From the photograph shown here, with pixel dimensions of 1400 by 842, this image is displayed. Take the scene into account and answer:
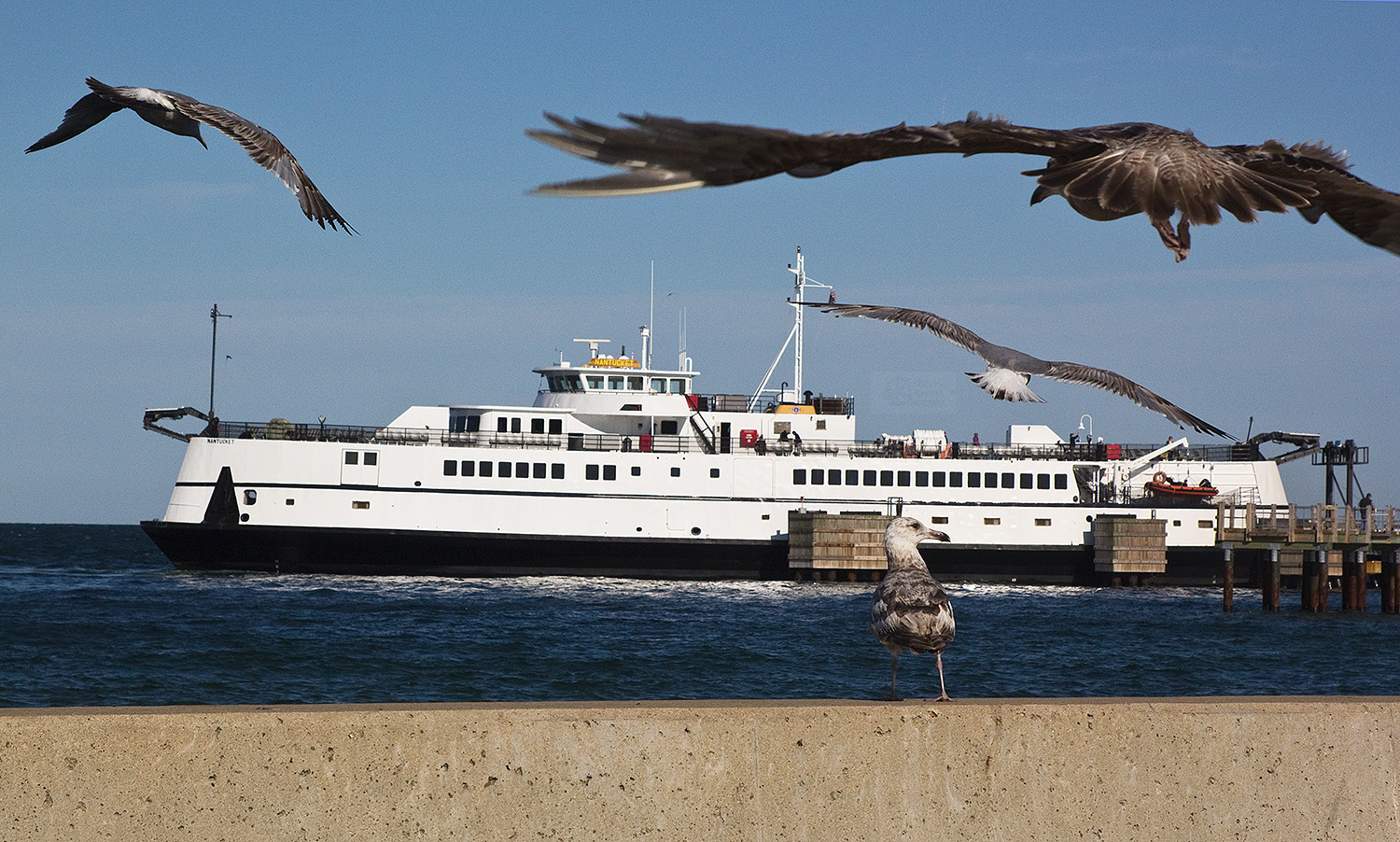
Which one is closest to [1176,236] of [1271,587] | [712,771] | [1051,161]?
[1051,161]

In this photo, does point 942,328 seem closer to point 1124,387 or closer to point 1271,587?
point 1124,387

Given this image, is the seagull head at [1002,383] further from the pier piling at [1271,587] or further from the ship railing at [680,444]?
the ship railing at [680,444]

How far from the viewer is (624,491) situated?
36.7m

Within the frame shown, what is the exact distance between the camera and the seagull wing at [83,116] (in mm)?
5996

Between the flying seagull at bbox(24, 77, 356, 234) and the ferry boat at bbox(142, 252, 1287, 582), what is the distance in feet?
97.9

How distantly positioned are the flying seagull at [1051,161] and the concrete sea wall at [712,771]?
1.87 metres

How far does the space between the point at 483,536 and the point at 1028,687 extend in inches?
803

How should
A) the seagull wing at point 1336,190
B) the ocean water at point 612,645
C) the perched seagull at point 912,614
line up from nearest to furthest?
the seagull wing at point 1336,190 < the perched seagull at point 912,614 < the ocean water at point 612,645

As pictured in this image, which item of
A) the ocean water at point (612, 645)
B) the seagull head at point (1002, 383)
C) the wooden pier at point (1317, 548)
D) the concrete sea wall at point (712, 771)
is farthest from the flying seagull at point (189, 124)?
the wooden pier at point (1317, 548)

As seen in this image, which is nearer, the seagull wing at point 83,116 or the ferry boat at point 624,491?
the seagull wing at point 83,116

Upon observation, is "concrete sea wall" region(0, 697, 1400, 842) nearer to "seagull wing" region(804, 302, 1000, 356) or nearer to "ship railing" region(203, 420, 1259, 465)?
"seagull wing" region(804, 302, 1000, 356)

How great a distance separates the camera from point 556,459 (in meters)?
36.8

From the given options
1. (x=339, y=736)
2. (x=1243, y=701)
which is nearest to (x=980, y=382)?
(x=1243, y=701)

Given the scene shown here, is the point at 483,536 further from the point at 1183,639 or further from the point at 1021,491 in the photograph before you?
the point at 1183,639
